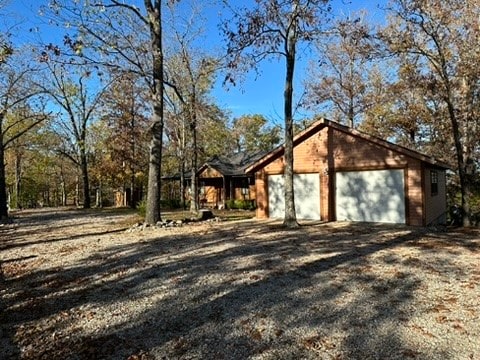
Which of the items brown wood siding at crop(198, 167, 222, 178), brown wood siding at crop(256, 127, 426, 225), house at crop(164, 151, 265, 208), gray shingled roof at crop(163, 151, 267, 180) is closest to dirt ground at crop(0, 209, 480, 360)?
brown wood siding at crop(256, 127, 426, 225)

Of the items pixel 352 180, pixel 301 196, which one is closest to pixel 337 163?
pixel 352 180

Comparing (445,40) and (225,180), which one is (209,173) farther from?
(445,40)

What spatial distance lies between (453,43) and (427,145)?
48.7 feet

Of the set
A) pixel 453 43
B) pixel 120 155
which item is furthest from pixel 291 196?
pixel 120 155

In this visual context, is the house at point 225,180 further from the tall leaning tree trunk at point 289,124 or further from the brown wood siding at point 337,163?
the tall leaning tree trunk at point 289,124

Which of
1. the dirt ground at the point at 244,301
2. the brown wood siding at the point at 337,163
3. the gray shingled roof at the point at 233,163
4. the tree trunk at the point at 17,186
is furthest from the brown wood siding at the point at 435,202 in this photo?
the tree trunk at the point at 17,186

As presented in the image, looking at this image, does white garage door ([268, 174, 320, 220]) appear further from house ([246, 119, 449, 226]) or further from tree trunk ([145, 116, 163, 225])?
tree trunk ([145, 116, 163, 225])

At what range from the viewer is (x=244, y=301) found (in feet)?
16.0

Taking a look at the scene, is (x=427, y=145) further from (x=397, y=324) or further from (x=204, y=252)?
(x=397, y=324)

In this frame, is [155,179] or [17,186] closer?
[155,179]

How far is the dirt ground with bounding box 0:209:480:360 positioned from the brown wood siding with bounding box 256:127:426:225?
13.0ft

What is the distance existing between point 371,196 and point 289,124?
434 cm

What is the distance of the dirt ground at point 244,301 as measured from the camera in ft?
11.8

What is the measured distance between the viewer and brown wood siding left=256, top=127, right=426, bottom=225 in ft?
42.0
